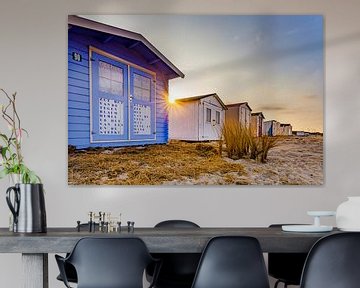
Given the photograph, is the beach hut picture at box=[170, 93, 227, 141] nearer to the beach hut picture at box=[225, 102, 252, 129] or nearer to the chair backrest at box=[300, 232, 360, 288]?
the beach hut picture at box=[225, 102, 252, 129]

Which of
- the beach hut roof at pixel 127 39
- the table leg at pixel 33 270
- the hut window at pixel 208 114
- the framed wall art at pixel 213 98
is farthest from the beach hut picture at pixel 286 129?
the table leg at pixel 33 270

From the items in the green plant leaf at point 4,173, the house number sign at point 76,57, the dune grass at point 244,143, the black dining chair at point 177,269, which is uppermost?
the house number sign at point 76,57

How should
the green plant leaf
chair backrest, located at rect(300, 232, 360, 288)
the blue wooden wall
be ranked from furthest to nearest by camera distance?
1. the blue wooden wall
2. the green plant leaf
3. chair backrest, located at rect(300, 232, 360, 288)

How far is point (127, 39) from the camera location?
5.14 m

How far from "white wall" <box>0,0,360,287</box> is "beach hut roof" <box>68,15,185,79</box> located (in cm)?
10

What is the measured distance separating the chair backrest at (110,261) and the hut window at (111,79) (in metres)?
2.21

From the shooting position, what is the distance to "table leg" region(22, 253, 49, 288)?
320 cm

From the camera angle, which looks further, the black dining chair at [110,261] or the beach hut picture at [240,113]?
the beach hut picture at [240,113]

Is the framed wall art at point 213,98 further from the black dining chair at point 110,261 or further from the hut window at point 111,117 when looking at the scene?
the black dining chair at point 110,261

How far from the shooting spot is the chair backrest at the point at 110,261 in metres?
3.11

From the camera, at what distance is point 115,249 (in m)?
3.12

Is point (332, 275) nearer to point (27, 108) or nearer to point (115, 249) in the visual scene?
point (115, 249)

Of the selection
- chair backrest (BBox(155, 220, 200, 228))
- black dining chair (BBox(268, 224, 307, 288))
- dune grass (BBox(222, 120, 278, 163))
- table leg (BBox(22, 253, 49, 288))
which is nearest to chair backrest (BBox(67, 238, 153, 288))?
table leg (BBox(22, 253, 49, 288))

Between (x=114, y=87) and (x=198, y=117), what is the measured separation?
0.73m
